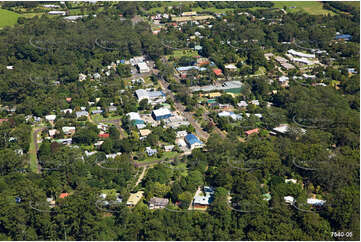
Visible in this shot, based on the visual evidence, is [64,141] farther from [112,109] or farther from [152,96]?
[152,96]

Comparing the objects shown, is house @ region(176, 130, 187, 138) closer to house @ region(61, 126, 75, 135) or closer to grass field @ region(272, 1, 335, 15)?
house @ region(61, 126, 75, 135)

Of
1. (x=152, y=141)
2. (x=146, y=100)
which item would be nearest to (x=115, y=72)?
(x=146, y=100)

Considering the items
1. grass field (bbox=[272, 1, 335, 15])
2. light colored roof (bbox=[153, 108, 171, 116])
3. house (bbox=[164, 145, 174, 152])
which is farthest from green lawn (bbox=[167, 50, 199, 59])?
grass field (bbox=[272, 1, 335, 15])

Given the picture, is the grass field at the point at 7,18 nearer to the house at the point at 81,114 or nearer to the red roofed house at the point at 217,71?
the house at the point at 81,114

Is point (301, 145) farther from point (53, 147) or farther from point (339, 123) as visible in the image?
point (53, 147)

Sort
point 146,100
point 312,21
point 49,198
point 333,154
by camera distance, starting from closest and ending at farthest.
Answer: point 49,198, point 333,154, point 146,100, point 312,21
